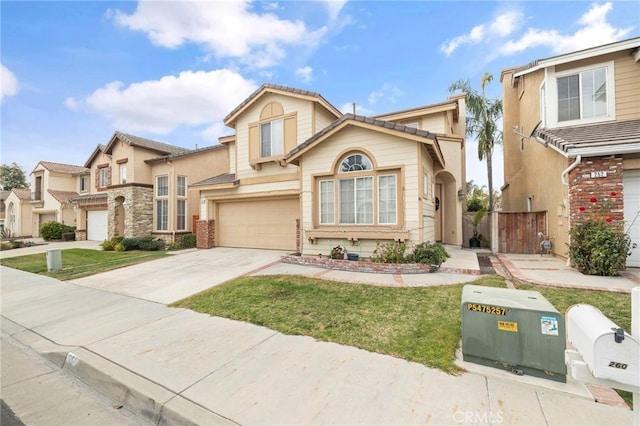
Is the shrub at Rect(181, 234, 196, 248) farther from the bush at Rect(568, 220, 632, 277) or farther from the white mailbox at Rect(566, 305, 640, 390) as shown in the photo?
the white mailbox at Rect(566, 305, 640, 390)

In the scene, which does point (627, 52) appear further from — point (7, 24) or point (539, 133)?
point (7, 24)

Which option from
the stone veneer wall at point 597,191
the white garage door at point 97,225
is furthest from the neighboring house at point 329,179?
the white garage door at point 97,225

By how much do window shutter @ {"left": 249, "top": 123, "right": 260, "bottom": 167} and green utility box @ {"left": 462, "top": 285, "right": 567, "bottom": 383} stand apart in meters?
11.6

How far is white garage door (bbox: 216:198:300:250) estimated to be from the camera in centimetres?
1295

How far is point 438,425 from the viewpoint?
2352 millimetres

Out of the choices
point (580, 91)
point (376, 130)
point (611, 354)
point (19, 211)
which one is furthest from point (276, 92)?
point (19, 211)

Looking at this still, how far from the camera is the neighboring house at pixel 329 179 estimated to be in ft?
29.1

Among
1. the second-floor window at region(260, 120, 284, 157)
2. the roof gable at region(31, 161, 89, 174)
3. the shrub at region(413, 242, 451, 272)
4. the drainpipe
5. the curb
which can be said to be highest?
the roof gable at region(31, 161, 89, 174)

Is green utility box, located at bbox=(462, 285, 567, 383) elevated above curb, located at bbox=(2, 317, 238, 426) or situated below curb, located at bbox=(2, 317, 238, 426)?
above

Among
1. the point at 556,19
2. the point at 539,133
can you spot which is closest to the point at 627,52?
the point at 556,19

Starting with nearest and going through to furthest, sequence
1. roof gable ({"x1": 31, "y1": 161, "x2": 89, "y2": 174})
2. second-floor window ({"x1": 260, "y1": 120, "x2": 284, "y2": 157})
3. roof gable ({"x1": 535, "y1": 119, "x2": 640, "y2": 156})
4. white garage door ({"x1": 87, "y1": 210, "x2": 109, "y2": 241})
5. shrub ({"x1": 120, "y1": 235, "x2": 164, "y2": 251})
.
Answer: roof gable ({"x1": 535, "y1": 119, "x2": 640, "y2": 156}), second-floor window ({"x1": 260, "y1": 120, "x2": 284, "y2": 157}), shrub ({"x1": 120, "y1": 235, "x2": 164, "y2": 251}), white garage door ({"x1": 87, "y1": 210, "x2": 109, "y2": 241}), roof gable ({"x1": 31, "y1": 161, "x2": 89, "y2": 174})

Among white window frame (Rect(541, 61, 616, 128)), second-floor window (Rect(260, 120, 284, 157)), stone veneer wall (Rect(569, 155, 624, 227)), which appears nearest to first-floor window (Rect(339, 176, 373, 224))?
second-floor window (Rect(260, 120, 284, 157))

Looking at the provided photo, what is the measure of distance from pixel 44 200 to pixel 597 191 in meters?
37.8

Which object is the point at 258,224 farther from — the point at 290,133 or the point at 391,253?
the point at 391,253
